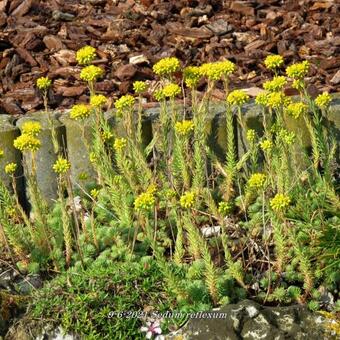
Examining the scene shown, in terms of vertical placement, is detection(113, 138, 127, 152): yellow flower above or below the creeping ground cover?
above

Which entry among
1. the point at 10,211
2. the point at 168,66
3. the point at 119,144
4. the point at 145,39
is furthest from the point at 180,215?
the point at 145,39

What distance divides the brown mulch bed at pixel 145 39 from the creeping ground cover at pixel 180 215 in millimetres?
500

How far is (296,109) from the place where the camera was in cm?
445

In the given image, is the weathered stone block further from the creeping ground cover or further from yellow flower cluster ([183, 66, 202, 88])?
yellow flower cluster ([183, 66, 202, 88])

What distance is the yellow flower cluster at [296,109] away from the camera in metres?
4.45

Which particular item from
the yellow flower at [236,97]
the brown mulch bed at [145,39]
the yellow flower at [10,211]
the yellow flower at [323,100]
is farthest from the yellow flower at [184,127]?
the brown mulch bed at [145,39]

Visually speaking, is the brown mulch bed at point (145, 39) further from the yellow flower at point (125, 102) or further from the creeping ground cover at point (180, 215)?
the yellow flower at point (125, 102)

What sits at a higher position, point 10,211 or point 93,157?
point 93,157

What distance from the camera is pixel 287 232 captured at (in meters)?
4.19

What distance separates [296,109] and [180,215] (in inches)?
30.4

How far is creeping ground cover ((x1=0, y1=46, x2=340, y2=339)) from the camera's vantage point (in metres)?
4.01

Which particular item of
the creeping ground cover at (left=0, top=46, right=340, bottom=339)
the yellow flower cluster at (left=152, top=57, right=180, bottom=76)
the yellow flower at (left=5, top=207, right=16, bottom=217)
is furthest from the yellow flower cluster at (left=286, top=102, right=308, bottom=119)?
the yellow flower at (left=5, top=207, right=16, bottom=217)

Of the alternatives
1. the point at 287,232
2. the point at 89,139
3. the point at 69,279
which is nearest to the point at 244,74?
the point at 89,139

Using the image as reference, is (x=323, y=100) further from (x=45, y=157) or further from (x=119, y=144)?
(x=45, y=157)
